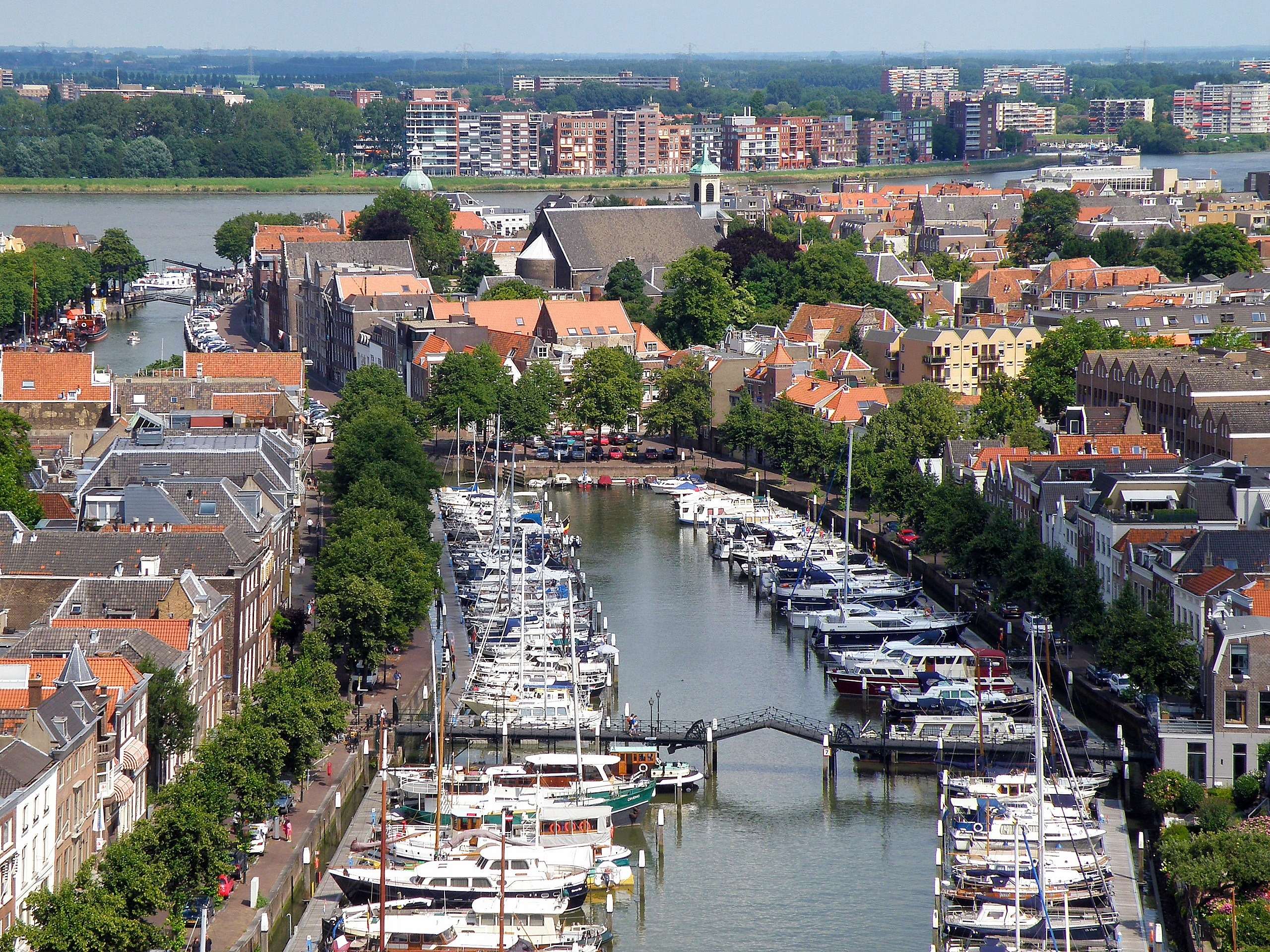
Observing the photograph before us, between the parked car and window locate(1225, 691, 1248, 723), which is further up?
window locate(1225, 691, 1248, 723)

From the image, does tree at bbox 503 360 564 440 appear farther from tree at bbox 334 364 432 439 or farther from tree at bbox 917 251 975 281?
tree at bbox 917 251 975 281

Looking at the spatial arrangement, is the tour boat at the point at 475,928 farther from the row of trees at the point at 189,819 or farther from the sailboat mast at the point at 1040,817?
the sailboat mast at the point at 1040,817

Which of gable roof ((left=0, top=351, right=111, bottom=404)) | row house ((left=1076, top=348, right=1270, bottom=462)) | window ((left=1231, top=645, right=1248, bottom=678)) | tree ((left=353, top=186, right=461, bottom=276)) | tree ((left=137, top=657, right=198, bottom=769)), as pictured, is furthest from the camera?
tree ((left=353, top=186, right=461, bottom=276))

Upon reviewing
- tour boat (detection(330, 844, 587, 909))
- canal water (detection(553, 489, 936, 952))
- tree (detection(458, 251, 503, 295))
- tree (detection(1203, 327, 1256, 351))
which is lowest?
canal water (detection(553, 489, 936, 952))

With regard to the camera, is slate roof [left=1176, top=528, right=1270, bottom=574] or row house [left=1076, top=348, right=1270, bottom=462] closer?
slate roof [left=1176, top=528, right=1270, bottom=574]

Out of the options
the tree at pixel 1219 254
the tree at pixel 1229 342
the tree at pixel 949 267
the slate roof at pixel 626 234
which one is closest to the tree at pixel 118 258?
the slate roof at pixel 626 234

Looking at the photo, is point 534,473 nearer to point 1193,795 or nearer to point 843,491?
point 843,491

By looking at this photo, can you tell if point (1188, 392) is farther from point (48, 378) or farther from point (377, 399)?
point (48, 378)

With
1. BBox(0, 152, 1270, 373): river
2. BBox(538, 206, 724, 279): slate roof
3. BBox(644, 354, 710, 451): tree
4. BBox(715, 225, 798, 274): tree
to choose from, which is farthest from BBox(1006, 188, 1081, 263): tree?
BBox(0, 152, 1270, 373): river

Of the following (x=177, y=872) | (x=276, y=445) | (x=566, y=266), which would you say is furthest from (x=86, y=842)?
(x=566, y=266)
